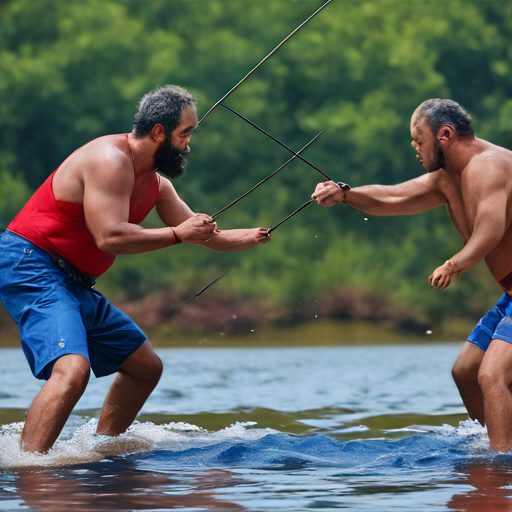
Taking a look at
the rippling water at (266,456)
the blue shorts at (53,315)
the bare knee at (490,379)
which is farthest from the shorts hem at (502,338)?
the blue shorts at (53,315)

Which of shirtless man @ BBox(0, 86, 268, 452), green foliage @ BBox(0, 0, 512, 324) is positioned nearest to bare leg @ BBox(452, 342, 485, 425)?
shirtless man @ BBox(0, 86, 268, 452)

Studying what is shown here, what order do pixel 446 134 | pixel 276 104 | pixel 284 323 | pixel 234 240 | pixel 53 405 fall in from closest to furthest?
pixel 53 405 → pixel 446 134 → pixel 234 240 → pixel 284 323 → pixel 276 104

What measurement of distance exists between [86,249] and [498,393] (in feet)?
6.92

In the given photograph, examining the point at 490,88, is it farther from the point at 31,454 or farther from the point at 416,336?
the point at 31,454

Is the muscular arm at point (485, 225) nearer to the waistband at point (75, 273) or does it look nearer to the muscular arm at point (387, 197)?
the muscular arm at point (387, 197)

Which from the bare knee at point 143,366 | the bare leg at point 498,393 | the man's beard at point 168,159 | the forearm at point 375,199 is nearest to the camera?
the bare leg at point 498,393

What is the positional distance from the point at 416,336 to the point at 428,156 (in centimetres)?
1641

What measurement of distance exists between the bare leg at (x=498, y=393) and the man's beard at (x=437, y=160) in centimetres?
98

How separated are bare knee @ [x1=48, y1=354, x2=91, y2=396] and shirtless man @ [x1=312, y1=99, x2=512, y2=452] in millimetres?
1710

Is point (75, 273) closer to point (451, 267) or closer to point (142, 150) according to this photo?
point (142, 150)

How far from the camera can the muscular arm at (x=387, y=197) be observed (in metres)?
5.13

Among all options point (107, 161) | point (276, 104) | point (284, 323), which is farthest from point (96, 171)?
point (276, 104)

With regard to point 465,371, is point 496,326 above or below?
above

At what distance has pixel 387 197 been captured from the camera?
5.26 metres
